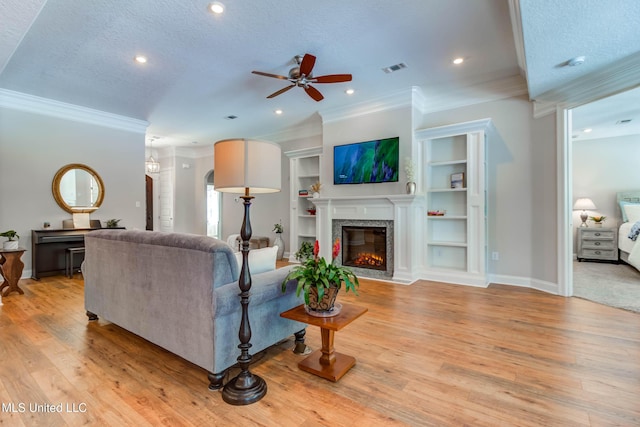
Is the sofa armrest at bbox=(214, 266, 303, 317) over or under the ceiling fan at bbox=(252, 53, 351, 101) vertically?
under

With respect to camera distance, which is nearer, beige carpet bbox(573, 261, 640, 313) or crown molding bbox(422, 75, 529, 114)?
beige carpet bbox(573, 261, 640, 313)

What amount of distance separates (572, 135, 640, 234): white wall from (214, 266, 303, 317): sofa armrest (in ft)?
23.7

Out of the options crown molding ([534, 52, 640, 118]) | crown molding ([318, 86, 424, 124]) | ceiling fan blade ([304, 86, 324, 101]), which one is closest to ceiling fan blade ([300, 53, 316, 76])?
ceiling fan blade ([304, 86, 324, 101])

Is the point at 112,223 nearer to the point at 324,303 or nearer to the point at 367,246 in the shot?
the point at 367,246

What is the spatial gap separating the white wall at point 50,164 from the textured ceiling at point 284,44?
25.1 inches

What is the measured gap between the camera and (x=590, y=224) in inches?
249

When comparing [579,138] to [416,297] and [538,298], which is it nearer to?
[538,298]

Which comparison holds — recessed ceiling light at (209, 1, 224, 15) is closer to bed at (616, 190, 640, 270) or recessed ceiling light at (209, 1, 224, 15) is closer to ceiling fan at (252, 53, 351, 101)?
ceiling fan at (252, 53, 351, 101)

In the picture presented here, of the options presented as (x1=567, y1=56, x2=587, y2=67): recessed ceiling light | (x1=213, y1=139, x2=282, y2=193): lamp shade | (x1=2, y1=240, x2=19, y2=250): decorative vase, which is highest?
(x1=567, y1=56, x2=587, y2=67): recessed ceiling light

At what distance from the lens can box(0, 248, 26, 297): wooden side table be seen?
375cm

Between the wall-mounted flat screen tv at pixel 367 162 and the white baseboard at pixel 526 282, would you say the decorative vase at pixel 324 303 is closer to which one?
the wall-mounted flat screen tv at pixel 367 162

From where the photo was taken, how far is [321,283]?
186 centimetres

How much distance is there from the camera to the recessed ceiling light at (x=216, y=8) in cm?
257

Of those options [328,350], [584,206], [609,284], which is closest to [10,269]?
[328,350]
